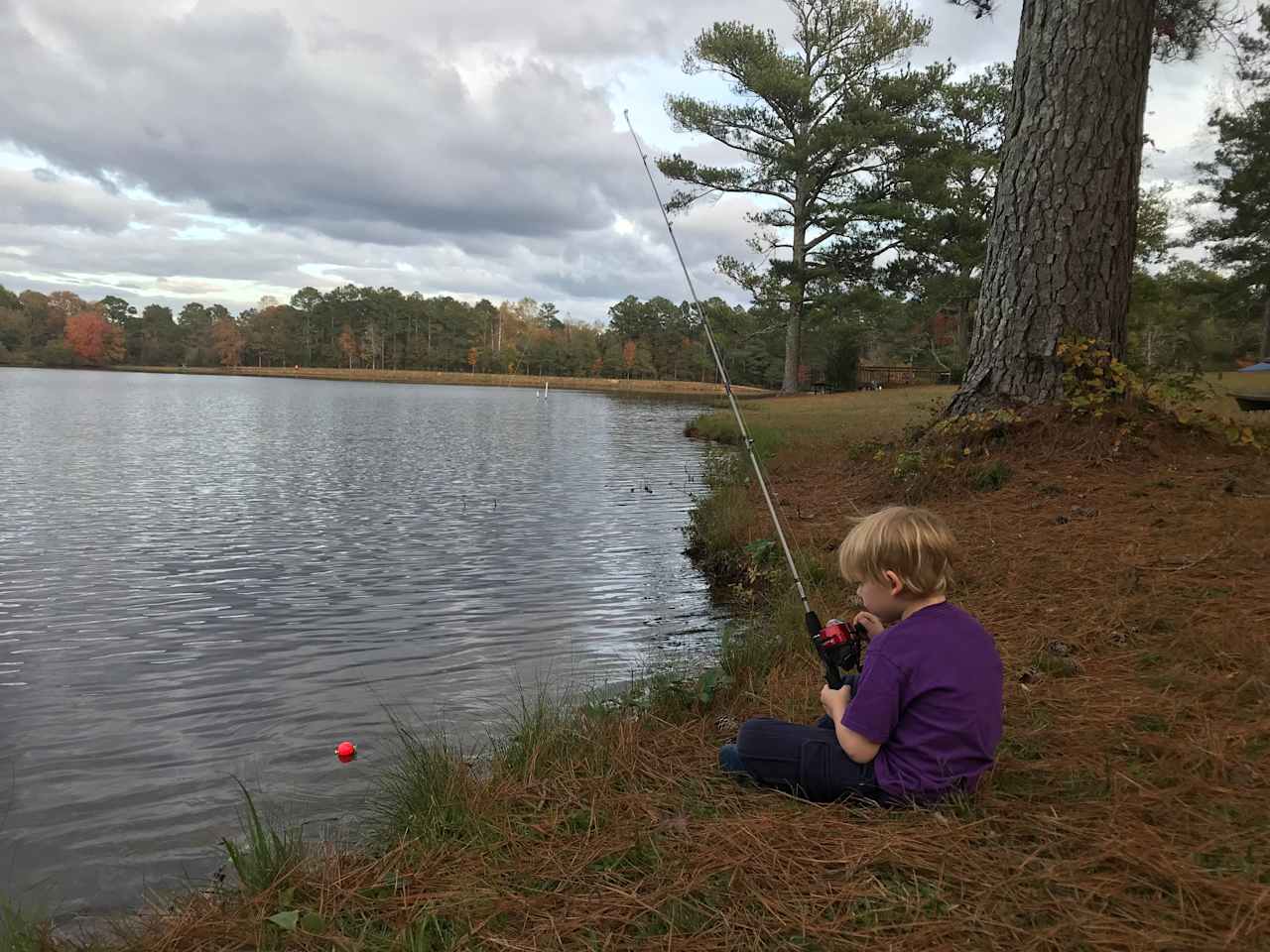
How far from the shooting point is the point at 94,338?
106m

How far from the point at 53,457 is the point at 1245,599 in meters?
18.5

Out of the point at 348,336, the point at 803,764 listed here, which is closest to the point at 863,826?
the point at 803,764

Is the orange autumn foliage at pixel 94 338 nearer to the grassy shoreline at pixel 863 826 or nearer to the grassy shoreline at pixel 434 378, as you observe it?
the grassy shoreline at pixel 434 378

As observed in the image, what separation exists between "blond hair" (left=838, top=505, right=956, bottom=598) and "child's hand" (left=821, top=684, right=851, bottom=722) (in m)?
0.39

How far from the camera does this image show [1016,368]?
6988 millimetres

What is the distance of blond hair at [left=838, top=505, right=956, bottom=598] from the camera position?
2.57m

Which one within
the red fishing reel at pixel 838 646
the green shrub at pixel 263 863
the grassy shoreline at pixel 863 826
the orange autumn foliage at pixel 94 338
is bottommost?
the green shrub at pixel 263 863

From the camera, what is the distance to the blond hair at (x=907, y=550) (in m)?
2.57

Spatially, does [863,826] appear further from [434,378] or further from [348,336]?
[348,336]

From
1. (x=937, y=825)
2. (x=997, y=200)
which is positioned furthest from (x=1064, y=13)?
(x=937, y=825)

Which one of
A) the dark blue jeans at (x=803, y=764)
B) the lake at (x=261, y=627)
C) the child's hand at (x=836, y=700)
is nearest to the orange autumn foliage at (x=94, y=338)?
the lake at (x=261, y=627)

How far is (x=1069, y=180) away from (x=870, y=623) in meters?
5.46

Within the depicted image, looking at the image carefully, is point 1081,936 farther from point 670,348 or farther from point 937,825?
point 670,348

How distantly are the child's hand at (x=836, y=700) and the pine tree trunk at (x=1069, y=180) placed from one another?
5202 millimetres
